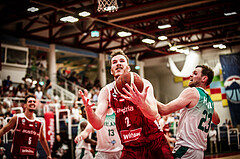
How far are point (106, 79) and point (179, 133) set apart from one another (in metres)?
20.0

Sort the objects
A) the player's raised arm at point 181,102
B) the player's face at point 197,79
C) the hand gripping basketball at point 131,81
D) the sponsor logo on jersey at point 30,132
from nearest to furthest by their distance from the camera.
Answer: the hand gripping basketball at point 131,81 < the player's raised arm at point 181,102 < the player's face at point 197,79 < the sponsor logo on jersey at point 30,132

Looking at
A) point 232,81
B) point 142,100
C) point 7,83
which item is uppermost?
point 7,83

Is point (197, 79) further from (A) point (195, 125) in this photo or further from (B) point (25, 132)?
(B) point (25, 132)

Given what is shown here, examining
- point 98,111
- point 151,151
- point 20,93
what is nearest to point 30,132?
point 98,111

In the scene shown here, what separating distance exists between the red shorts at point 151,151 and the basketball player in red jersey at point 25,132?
3.31m

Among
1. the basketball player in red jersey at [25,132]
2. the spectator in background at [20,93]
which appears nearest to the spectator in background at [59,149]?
the spectator in background at [20,93]

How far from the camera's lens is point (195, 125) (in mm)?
4023

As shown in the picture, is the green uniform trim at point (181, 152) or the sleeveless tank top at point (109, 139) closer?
the green uniform trim at point (181, 152)

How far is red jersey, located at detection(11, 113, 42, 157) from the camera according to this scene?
6336 millimetres

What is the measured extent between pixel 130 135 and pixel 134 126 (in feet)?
0.36

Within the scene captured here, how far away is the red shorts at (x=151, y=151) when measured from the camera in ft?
11.9

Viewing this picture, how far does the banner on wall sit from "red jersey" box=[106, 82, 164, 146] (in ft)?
62.9

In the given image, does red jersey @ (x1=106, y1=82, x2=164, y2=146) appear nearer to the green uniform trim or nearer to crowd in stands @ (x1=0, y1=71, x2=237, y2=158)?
the green uniform trim

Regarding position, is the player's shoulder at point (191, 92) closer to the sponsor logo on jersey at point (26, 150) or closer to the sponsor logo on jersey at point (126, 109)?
the sponsor logo on jersey at point (126, 109)
